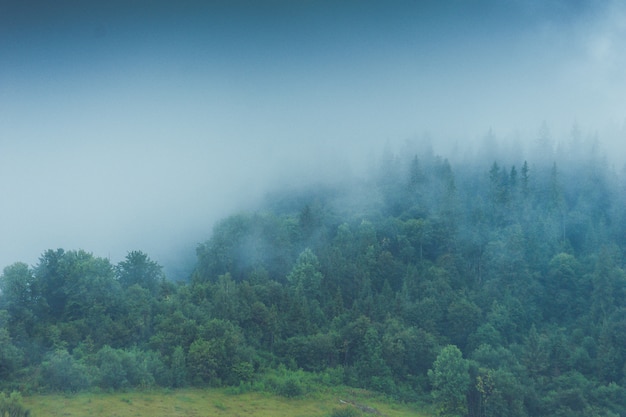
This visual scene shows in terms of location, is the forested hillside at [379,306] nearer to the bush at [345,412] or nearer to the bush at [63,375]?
the bush at [63,375]

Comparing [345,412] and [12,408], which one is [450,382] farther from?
[12,408]

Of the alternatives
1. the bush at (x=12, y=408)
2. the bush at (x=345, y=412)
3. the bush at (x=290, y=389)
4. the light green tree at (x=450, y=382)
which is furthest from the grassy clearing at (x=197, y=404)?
the bush at (x=12, y=408)

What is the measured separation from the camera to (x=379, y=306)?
8944 centimetres

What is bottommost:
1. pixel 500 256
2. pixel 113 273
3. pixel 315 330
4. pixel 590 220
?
pixel 315 330

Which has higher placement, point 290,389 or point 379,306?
point 379,306

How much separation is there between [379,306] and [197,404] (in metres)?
33.8

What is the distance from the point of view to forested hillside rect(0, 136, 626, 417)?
70.8 meters

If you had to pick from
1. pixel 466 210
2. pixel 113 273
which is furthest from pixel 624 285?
pixel 113 273

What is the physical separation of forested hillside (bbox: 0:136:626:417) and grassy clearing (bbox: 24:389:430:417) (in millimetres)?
2091

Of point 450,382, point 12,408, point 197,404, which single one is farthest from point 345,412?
point 12,408

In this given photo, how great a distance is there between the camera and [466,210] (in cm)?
11331

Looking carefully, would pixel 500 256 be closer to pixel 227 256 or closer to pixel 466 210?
pixel 466 210

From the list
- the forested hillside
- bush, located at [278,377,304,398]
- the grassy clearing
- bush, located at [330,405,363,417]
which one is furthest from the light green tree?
bush, located at [278,377,304,398]

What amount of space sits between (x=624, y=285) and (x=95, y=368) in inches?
2860
